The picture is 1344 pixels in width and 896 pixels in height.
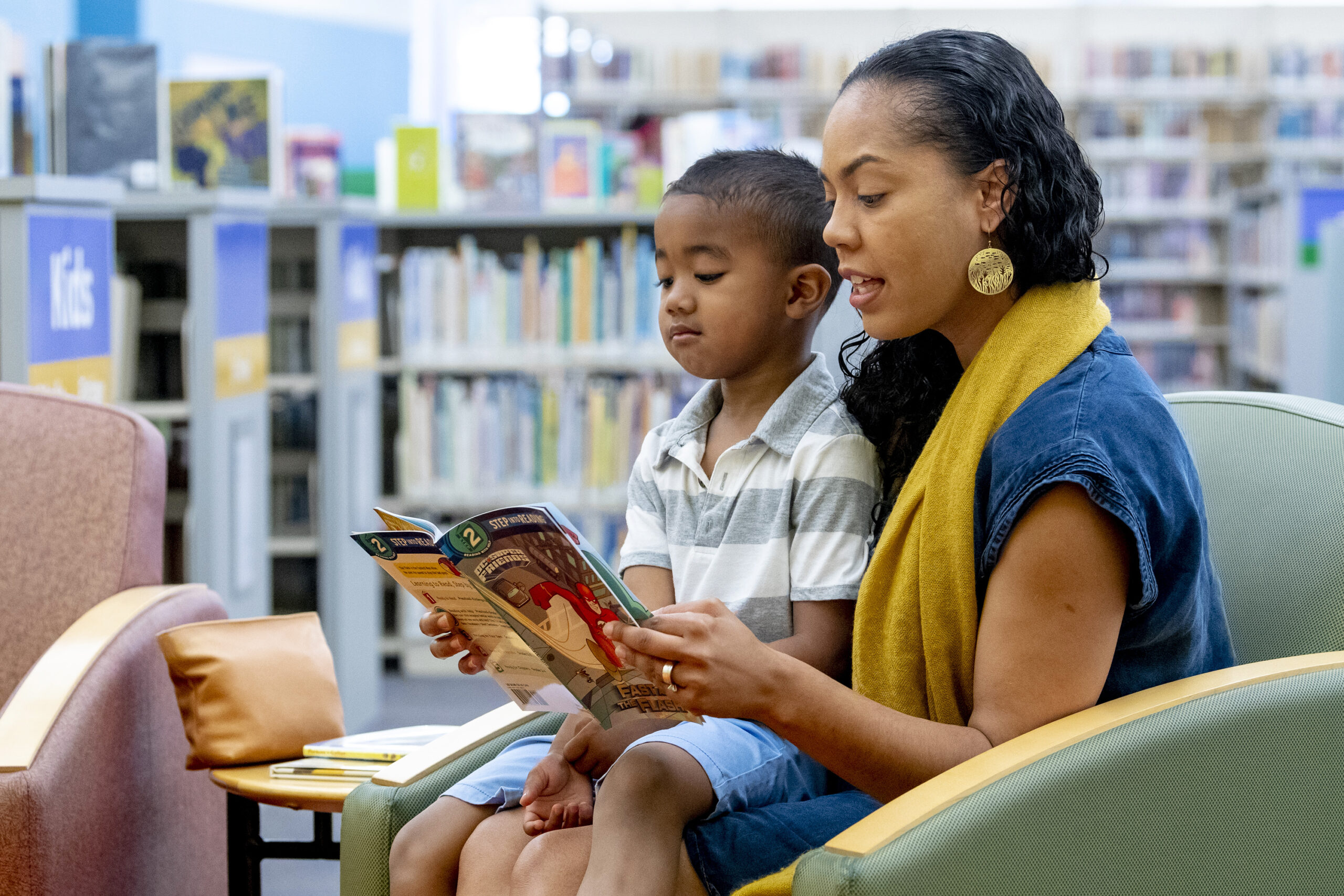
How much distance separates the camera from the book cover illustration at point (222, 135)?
3625mm

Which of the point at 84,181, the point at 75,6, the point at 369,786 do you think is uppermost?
the point at 75,6

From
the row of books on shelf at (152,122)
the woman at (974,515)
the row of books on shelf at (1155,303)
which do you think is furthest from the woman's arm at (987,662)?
the row of books on shelf at (1155,303)

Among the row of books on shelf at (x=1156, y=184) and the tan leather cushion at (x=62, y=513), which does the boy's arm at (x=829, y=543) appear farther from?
the row of books on shelf at (x=1156, y=184)

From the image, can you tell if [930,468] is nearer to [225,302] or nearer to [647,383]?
[225,302]

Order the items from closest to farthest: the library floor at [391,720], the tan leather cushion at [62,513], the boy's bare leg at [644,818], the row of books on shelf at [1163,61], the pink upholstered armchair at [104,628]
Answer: the boy's bare leg at [644,818]
the pink upholstered armchair at [104,628]
the tan leather cushion at [62,513]
the library floor at [391,720]
the row of books on shelf at [1163,61]

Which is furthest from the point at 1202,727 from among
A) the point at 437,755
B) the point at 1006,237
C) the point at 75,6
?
the point at 75,6

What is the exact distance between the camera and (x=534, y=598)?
110 centimetres

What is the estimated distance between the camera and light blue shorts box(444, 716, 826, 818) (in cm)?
121

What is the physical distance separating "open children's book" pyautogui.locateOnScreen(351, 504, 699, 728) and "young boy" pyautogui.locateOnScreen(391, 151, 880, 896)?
0.05 meters

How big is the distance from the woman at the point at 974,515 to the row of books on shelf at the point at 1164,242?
7058mm

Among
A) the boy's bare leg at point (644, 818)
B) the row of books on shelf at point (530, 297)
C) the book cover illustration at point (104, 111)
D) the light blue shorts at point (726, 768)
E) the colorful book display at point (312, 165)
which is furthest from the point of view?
the colorful book display at point (312, 165)

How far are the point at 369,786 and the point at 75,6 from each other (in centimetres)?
674

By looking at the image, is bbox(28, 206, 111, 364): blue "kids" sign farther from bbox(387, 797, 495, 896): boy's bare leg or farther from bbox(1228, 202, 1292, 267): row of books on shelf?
bbox(1228, 202, 1292, 267): row of books on shelf

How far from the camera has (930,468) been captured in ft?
3.89
